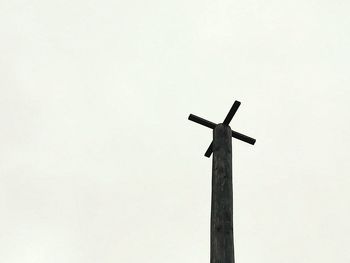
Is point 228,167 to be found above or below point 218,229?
above

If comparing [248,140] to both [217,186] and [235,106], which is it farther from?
[217,186]

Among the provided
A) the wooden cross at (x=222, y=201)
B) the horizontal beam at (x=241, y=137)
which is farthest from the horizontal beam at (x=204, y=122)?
the horizontal beam at (x=241, y=137)

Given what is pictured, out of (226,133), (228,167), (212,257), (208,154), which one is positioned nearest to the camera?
(212,257)

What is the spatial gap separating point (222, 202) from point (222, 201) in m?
0.01

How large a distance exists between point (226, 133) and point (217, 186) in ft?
3.46

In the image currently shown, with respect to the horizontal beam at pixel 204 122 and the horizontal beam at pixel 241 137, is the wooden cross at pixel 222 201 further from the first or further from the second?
the horizontal beam at pixel 241 137

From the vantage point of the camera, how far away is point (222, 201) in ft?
19.0

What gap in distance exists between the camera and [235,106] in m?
7.09

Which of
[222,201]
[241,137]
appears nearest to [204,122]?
[241,137]

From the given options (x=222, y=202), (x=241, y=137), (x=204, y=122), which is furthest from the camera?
(x=241, y=137)

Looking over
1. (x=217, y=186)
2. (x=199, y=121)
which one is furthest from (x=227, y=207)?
(x=199, y=121)

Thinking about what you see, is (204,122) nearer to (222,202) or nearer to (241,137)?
(241,137)

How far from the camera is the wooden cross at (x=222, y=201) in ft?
17.5

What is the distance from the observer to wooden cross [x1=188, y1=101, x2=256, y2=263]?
17.5 ft
